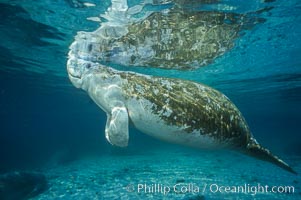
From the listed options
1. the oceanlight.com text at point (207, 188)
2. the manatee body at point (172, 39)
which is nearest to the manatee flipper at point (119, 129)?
the manatee body at point (172, 39)

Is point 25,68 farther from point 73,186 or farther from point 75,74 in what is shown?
point 75,74

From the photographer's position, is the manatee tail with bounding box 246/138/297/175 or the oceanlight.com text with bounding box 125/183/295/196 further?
the oceanlight.com text with bounding box 125/183/295/196

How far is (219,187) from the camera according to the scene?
13.3m

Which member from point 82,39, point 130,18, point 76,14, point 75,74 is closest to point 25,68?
point 82,39

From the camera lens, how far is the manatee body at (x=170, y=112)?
581 cm

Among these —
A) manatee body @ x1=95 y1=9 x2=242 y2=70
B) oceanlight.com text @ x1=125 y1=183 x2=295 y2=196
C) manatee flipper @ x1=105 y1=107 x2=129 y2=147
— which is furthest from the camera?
oceanlight.com text @ x1=125 y1=183 x2=295 y2=196

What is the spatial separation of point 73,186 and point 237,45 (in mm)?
13031

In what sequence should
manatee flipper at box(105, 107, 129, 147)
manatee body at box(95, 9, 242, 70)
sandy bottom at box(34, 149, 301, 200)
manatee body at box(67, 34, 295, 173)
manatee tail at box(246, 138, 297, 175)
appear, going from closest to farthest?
manatee flipper at box(105, 107, 129, 147), manatee body at box(67, 34, 295, 173), manatee tail at box(246, 138, 297, 175), manatee body at box(95, 9, 242, 70), sandy bottom at box(34, 149, 301, 200)

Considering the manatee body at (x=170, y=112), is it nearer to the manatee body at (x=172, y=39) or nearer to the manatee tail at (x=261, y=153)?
the manatee tail at (x=261, y=153)

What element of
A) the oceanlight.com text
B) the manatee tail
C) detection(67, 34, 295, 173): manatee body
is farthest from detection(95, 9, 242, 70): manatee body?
the oceanlight.com text

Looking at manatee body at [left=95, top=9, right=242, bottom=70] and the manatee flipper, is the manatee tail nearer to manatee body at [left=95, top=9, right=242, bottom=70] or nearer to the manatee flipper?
the manatee flipper

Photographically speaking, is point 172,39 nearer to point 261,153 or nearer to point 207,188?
point 261,153

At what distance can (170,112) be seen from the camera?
588cm

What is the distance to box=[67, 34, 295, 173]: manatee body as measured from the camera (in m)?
5.81
